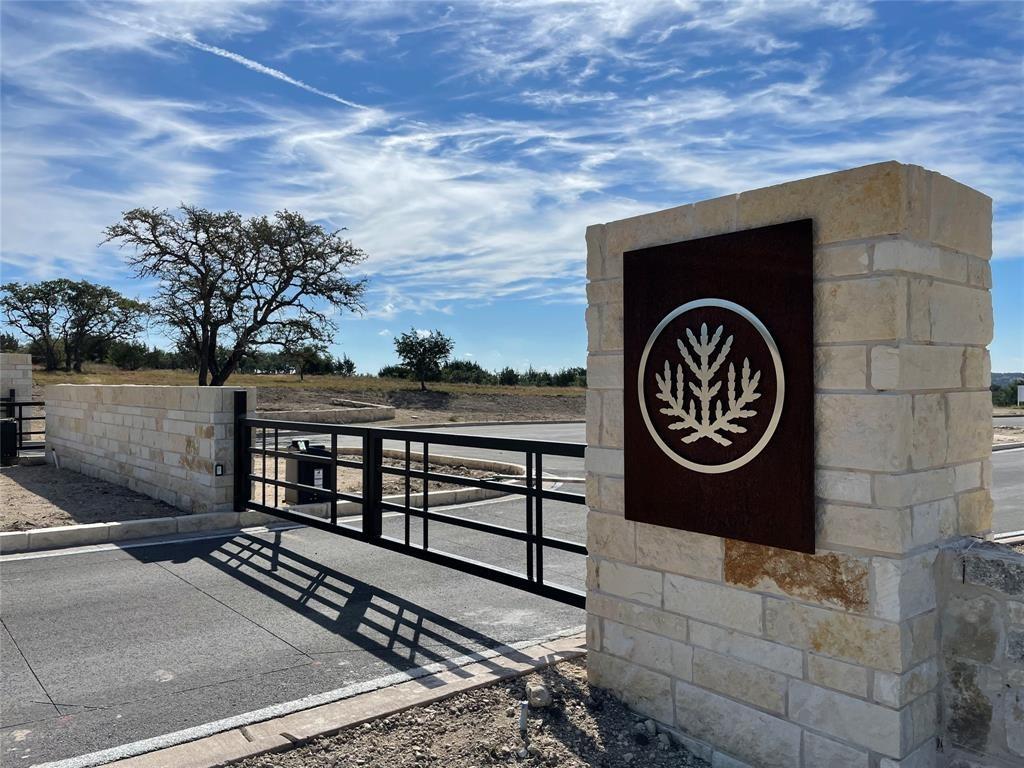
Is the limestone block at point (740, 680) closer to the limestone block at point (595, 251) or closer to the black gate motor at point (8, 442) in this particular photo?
the limestone block at point (595, 251)

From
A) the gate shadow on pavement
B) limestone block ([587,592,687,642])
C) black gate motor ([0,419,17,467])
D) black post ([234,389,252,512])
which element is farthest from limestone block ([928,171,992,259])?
black gate motor ([0,419,17,467])

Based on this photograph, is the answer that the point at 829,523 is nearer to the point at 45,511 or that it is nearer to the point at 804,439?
the point at 804,439

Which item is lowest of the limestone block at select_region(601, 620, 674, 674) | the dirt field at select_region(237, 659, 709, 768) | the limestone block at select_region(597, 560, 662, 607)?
the dirt field at select_region(237, 659, 709, 768)

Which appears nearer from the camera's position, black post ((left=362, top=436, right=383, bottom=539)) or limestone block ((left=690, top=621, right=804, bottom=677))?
limestone block ((left=690, top=621, right=804, bottom=677))

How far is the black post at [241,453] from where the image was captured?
9.02m

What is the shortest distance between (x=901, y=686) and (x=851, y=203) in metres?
1.88

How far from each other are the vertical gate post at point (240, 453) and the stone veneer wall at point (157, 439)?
0.25 feet

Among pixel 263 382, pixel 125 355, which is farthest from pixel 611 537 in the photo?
pixel 125 355

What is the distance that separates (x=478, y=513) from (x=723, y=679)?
629 centimetres

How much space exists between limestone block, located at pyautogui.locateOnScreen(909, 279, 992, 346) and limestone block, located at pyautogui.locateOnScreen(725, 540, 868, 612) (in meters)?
0.95

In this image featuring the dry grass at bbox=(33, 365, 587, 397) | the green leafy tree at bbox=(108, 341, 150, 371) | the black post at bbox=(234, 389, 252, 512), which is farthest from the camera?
the green leafy tree at bbox=(108, 341, 150, 371)

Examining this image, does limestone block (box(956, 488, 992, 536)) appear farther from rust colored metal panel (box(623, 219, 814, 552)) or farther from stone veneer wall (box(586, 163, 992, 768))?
rust colored metal panel (box(623, 219, 814, 552))

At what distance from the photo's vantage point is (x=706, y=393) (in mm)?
3369

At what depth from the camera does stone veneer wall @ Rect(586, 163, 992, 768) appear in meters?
2.82
